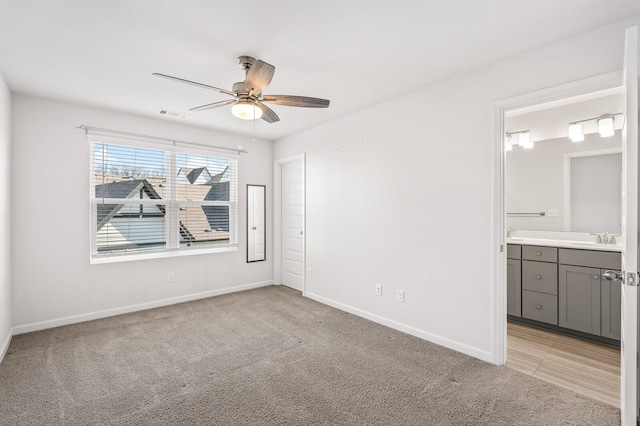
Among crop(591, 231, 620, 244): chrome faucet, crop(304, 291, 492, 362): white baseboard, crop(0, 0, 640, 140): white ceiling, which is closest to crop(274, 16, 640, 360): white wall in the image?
crop(304, 291, 492, 362): white baseboard

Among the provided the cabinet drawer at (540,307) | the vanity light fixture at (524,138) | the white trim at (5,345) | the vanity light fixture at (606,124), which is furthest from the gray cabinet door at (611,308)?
the white trim at (5,345)

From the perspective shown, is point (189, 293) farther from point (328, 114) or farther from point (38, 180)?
point (328, 114)

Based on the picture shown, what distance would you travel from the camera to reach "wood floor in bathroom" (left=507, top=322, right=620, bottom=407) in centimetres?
226

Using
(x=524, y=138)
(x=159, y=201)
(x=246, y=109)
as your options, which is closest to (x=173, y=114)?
(x=159, y=201)

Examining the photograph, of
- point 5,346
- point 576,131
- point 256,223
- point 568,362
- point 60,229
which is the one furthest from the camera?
point 256,223

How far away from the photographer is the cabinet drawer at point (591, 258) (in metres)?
2.90

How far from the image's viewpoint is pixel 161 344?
9.87ft

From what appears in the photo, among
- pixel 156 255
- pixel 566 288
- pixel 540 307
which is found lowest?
pixel 540 307

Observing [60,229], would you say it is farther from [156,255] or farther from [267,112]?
[267,112]

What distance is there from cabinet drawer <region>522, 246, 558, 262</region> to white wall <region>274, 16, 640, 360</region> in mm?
1174

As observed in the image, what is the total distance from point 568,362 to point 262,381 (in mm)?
2552

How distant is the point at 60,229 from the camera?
3.47 m

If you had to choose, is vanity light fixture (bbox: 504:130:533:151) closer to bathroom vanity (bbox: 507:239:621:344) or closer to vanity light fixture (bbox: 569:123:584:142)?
vanity light fixture (bbox: 569:123:584:142)

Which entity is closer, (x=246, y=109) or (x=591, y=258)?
(x=246, y=109)
